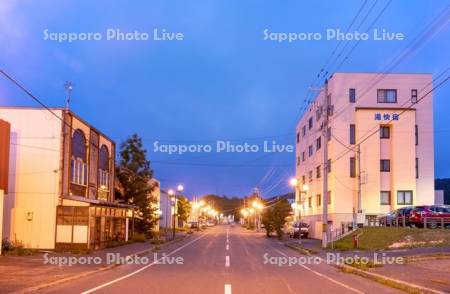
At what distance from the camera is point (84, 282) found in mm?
18188

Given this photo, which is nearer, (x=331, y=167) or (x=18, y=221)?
(x=18, y=221)

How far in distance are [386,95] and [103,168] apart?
28.5m

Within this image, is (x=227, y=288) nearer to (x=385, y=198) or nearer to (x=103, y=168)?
(x=103, y=168)

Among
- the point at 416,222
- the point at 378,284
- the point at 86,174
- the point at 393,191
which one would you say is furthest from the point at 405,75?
the point at 378,284

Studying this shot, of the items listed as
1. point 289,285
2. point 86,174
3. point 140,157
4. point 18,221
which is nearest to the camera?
point 289,285

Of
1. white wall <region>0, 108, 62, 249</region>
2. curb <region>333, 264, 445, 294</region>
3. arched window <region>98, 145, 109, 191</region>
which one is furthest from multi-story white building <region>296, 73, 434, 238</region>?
curb <region>333, 264, 445, 294</region>

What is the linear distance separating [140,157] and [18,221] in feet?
73.5

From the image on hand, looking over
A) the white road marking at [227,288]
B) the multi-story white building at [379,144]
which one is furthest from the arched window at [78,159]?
the multi-story white building at [379,144]

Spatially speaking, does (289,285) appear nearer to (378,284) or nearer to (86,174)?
(378,284)

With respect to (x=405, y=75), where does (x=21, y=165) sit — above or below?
below

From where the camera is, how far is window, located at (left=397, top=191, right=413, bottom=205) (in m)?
56.2

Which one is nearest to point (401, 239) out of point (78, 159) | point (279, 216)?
point (78, 159)

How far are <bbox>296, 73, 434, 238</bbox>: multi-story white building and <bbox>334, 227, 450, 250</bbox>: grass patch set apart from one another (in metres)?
16.9

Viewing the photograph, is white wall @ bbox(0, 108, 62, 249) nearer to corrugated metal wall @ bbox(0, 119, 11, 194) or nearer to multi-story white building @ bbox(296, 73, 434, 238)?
corrugated metal wall @ bbox(0, 119, 11, 194)
